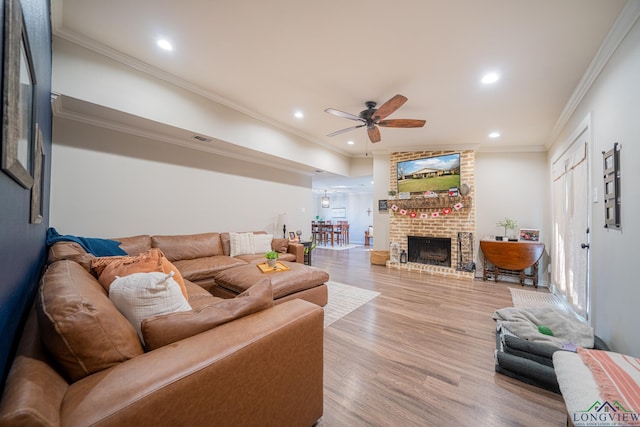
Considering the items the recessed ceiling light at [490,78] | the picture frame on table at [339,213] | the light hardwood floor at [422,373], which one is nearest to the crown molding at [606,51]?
the recessed ceiling light at [490,78]

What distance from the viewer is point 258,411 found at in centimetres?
100

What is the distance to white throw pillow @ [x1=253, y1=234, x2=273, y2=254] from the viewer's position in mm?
4238

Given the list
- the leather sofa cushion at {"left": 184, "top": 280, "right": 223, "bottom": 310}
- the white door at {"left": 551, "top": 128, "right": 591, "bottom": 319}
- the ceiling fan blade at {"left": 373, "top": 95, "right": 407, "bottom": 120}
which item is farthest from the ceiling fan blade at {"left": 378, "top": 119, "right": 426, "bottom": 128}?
the leather sofa cushion at {"left": 184, "top": 280, "right": 223, "bottom": 310}

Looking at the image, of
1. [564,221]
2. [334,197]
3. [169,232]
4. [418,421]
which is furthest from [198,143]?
[334,197]

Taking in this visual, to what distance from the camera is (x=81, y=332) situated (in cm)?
76

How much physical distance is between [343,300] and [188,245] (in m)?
2.41

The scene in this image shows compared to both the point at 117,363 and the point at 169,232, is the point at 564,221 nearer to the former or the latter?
the point at 117,363

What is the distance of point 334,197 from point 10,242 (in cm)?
1103

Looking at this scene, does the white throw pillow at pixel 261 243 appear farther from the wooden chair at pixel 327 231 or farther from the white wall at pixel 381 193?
the wooden chair at pixel 327 231

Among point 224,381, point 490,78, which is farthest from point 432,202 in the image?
point 224,381

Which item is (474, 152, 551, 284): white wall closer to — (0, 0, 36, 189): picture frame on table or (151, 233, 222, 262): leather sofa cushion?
(151, 233, 222, 262): leather sofa cushion

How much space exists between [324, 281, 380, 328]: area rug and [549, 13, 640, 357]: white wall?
2.21 metres

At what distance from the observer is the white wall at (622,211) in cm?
166

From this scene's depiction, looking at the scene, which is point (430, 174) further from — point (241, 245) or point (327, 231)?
point (327, 231)
